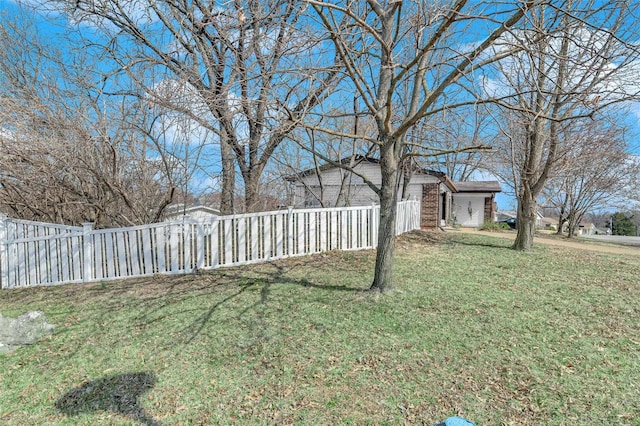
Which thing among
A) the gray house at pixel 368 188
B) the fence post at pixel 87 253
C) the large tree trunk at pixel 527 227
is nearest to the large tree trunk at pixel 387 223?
the fence post at pixel 87 253

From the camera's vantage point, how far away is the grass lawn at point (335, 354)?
2736 millimetres

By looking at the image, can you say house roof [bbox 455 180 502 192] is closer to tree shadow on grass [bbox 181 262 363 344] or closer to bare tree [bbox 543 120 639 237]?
bare tree [bbox 543 120 639 237]

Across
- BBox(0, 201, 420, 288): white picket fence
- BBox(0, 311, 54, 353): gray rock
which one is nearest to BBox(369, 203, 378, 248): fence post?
BBox(0, 201, 420, 288): white picket fence

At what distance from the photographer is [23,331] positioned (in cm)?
424

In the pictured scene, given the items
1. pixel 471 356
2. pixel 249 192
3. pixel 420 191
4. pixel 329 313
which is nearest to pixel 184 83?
pixel 249 192

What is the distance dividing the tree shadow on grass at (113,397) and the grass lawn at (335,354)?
15 millimetres

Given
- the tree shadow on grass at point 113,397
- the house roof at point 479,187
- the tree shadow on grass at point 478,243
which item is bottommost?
the tree shadow on grass at point 113,397

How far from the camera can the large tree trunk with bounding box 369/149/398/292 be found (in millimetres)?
5059

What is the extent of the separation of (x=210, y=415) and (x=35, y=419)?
4.62ft

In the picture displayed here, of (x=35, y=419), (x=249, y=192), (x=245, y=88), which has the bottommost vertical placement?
(x=35, y=419)

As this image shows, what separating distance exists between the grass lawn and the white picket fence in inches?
36.8

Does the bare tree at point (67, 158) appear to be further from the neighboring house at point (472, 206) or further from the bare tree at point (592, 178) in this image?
the neighboring house at point (472, 206)

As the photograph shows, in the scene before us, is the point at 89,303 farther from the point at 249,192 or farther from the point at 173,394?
the point at 249,192

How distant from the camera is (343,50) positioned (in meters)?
4.14
